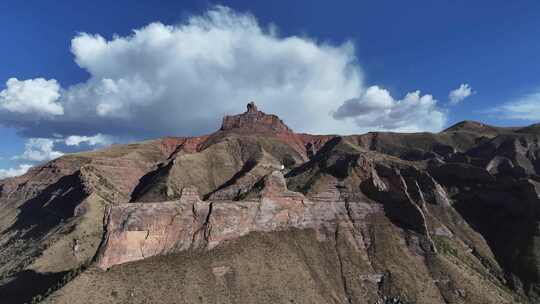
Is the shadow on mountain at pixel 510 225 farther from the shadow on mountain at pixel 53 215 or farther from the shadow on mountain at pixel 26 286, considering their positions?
the shadow on mountain at pixel 53 215

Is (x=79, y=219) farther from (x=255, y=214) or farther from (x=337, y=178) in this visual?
(x=337, y=178)

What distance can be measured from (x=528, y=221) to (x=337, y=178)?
199 feet

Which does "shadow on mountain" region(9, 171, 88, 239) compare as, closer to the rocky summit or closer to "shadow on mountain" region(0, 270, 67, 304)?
the rocky summit

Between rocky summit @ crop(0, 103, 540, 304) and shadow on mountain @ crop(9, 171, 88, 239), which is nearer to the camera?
rocky summit @ crop(0, 103, 540, 304)

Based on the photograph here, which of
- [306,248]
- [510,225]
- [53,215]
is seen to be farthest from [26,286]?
[510,225]

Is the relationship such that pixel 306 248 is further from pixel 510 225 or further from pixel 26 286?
pixel 26 286

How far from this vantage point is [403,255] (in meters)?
106

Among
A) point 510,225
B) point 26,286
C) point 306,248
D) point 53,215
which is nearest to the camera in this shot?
point 306,248

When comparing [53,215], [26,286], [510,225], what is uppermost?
[53,215]

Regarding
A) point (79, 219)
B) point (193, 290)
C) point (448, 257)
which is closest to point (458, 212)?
point (448, 257)

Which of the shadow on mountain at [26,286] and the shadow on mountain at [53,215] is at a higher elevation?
the shadow on mountain at [53,215]

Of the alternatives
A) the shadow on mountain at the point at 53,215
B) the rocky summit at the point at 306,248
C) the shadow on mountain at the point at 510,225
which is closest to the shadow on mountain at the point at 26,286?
the rocky summit at the point at 306,248

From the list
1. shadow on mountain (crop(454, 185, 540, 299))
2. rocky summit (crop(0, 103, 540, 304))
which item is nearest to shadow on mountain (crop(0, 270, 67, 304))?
rocky summit (crop(0, 103, 540, 304))

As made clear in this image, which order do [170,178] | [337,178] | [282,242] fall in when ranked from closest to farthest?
[282,242] < [337,178] < [170,178]
